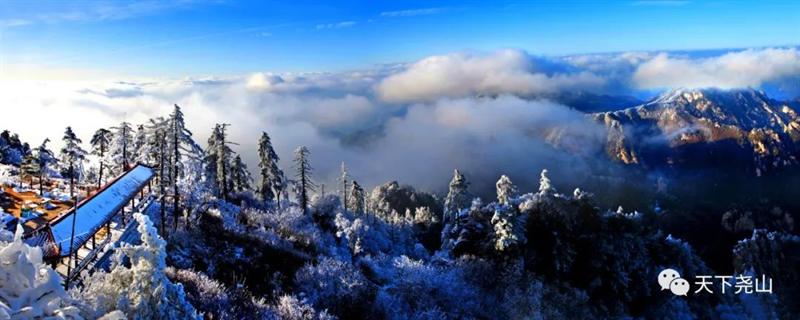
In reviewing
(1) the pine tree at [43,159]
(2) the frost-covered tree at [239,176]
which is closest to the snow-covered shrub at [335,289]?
(2) the frost-covered tree at [239,176]

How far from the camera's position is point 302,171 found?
63062mm

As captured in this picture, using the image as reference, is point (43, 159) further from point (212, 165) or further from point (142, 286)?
point (142, 286)

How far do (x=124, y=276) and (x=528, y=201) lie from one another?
46.7 meters

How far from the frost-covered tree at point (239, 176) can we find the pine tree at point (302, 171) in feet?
25.7

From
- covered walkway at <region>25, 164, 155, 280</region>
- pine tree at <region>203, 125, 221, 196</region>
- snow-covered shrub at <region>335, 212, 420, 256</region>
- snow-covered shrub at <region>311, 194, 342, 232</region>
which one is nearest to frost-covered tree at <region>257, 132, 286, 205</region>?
pine tree at <region>203, 125, 221, 196</region>

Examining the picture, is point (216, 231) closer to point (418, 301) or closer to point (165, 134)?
point (165, 134)

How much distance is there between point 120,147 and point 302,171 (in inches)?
805

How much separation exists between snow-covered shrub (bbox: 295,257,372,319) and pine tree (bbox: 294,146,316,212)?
3174cm

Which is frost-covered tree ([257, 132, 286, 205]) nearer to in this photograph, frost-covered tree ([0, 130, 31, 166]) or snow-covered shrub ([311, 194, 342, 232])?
snow-covered shrub ([311, 194, 342, 232])

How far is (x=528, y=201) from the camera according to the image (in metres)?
55.2

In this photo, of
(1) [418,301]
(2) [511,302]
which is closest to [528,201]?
(2) [511,302]

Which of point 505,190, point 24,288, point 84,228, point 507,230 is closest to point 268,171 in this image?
point 507,230

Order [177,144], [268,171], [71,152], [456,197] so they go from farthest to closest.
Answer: [456,197] → [268,171] → [71,152] → [177,144]

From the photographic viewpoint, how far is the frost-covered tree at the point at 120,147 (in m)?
54.4
